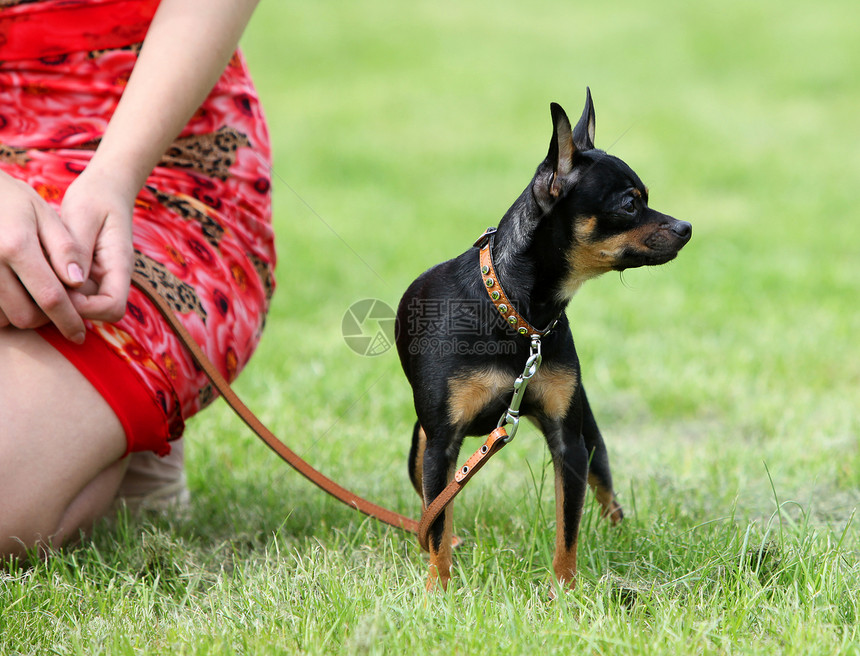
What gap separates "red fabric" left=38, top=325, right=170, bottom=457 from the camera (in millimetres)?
2096

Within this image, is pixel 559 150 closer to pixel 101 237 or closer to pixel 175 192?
pixel 101 237

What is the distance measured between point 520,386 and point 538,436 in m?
1.93

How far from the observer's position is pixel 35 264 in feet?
6.27

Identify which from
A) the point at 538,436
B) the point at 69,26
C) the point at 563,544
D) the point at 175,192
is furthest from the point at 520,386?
the point at 538,436

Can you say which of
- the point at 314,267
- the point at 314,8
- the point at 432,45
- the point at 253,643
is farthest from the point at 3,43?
the point at 314,8

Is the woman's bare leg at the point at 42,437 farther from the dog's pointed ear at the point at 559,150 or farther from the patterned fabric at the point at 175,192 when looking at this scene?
the dog's pointed ear at the point at 559,150

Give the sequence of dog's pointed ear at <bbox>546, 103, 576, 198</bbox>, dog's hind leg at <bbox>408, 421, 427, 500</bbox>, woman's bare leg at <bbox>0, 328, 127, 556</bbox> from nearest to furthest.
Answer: dog's pointed ear at <bbox>546, 103, 576, 198</bbox>, woman's bare leg at <bbox>0, 328, 127, 556</bbox>, dog's hind leg at <bbox>408, 421, 427, 500</bbox>

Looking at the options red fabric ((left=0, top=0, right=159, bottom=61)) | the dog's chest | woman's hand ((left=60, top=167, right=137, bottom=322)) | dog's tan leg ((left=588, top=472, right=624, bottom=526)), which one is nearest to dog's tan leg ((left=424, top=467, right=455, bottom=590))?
the dog's chest

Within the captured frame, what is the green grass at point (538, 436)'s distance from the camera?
6.13 feet

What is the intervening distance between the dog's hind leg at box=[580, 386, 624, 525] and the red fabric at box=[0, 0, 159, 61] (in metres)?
1.59

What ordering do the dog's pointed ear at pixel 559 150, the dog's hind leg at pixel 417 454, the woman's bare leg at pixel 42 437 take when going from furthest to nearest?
the dog's hind leg at pixel 417 454 → the woman's bare leg at pixel 42 437 → the dog's pointed ear at pixel 559 150

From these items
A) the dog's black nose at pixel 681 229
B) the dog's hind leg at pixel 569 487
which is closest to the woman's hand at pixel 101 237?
the dog's hind leg at pixel 569 487
